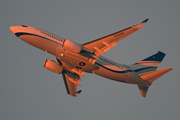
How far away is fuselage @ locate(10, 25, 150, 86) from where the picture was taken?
36.2m

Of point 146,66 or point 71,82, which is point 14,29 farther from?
point 146,66

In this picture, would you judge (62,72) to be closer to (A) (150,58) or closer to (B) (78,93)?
(B) (78,93)

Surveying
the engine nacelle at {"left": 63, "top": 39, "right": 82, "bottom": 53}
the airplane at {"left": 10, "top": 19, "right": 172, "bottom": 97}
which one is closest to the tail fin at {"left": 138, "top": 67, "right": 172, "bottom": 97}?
the airplane at {"left": 10, "top": 19, "right": 172, "bottom": 97}

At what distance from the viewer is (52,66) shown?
1650 inches

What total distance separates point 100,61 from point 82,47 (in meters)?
5.20

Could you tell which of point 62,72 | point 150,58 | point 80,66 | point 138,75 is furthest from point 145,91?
point 62,72

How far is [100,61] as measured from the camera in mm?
38875

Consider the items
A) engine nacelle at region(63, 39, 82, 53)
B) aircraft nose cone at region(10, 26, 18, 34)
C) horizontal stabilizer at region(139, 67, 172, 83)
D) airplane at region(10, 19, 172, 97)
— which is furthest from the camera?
aircraft nose cone at region(10, 26, 18, 34)

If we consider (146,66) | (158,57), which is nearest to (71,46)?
(146,66)

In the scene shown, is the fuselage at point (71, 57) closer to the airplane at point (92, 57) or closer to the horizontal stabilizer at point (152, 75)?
the airplane at point (92, 57)

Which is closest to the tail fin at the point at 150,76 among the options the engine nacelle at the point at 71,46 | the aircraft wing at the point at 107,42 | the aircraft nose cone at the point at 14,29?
the aircraft wing at the point at 107,42

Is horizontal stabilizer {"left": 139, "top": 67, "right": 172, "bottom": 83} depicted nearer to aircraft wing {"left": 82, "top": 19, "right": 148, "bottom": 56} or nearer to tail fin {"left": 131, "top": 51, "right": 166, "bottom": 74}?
tail fin {"left": 131, "top": 51, "right": 166, "bottom": 74}

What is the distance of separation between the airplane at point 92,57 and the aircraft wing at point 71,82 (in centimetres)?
299

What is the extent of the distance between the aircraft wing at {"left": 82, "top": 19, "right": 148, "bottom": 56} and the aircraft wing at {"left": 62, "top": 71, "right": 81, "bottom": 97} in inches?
450
